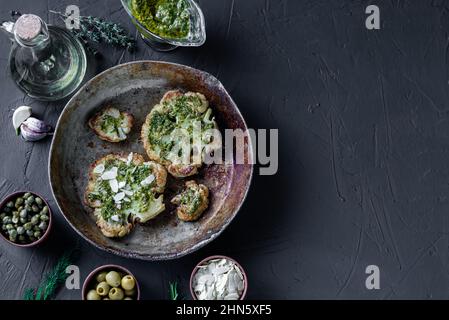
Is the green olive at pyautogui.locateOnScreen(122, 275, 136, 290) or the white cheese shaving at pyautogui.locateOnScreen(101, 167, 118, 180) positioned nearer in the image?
the green olive at pyautogui.locateOnScreen(122, 275, 136, 290)

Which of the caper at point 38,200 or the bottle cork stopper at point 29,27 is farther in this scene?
the caper at point 38,200

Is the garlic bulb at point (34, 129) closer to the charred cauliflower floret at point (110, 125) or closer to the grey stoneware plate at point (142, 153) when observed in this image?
the grey stoneware plate at point (142, 153)

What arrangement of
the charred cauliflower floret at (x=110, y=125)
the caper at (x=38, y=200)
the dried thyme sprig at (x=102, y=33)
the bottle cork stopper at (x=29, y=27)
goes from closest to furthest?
1. the bottle cork stopper at (x=29, y=27)
2. the caper at (x=38, y=200)
3. the charred cauliflower floret at (x=110, y=125)
4. the dried thyme sprig at (x=102, y=33)

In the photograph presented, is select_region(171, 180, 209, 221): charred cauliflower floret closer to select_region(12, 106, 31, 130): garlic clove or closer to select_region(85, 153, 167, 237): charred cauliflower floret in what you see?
select_region(85, 153, 167, 237): charred cauliflower floret

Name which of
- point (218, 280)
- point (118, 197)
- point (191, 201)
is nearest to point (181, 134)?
point (191, 201)

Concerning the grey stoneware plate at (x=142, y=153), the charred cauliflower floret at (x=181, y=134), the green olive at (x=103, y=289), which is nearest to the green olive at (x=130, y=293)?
the green olive at (x=103, y=289)

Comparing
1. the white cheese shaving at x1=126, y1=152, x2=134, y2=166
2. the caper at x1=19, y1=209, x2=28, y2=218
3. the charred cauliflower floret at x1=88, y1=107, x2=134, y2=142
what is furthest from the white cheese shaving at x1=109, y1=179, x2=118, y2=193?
the caper at x1=19, y1=209, x2=28, y2=218

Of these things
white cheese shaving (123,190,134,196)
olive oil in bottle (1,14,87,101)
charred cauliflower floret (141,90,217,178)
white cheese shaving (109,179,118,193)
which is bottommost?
white cheese shaving (123,190,134,196)

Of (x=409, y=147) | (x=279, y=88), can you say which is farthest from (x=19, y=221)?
(x=409, y=147)
